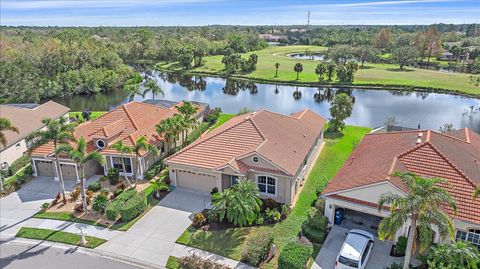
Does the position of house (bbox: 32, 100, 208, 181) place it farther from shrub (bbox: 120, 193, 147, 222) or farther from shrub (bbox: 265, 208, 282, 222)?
shrub (bbox: 265, 208, 282, 222)

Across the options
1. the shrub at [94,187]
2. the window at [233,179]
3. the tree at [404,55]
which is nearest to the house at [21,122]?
the shrub at [94,187]

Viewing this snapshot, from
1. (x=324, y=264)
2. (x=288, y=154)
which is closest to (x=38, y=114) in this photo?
(x=288, y=154)

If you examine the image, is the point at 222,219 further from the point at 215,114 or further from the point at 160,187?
the point at 215,114

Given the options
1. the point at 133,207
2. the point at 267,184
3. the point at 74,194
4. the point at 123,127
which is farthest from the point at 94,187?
the point at 267,184

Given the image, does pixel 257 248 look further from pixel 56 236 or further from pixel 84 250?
pixel 56 236

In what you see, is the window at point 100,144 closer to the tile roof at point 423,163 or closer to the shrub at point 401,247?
the tile roof at point 423,163
